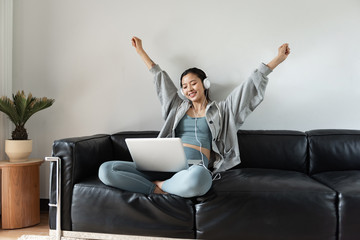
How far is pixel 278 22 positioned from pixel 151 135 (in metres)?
1.35

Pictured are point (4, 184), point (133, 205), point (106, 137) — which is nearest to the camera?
point (133, 205)

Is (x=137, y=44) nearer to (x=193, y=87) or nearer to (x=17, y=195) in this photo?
(x=193, y=87)

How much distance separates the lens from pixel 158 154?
1.58 meters

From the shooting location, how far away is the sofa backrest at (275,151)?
2.04 metres

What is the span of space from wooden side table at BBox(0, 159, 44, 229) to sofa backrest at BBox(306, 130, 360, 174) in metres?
2.01

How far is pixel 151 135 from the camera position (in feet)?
7.26

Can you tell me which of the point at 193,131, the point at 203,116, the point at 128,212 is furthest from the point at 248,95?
the point at 128,212

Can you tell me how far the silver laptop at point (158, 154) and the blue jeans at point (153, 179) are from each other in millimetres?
54

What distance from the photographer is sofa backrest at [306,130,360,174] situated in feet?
6.56

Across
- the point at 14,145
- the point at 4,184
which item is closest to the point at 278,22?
the point at 14,145

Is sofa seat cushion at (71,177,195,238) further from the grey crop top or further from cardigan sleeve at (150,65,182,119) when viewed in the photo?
cardigan sleeve at (150,65,182,119)

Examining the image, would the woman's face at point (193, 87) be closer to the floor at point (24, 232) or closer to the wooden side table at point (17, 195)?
the wooden side table at point (17, 195)

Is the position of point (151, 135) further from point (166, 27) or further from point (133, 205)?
point (166, 27)

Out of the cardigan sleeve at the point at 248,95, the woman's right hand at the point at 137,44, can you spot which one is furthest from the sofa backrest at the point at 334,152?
the woman's right hand at the point at 137,44
